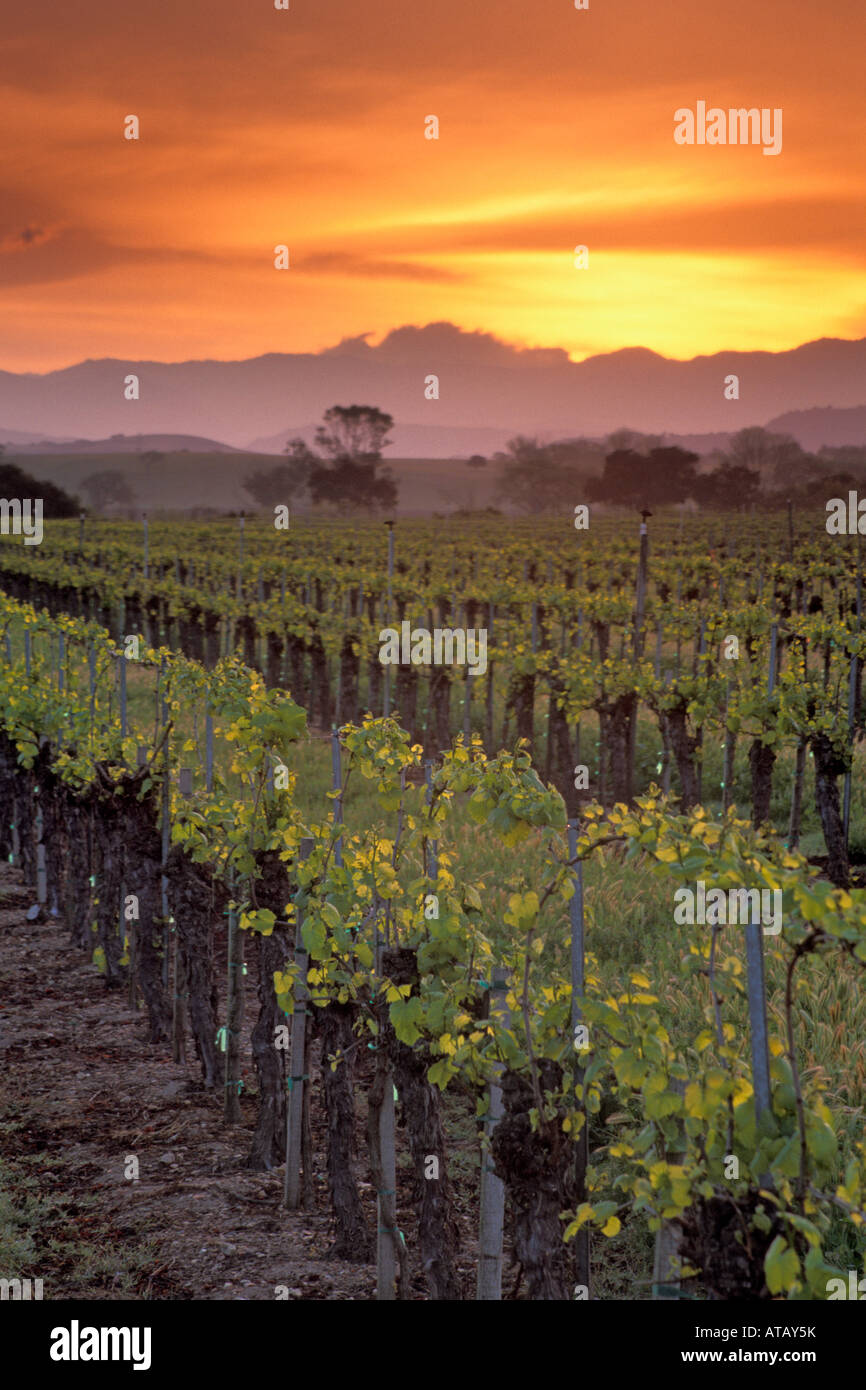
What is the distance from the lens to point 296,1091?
7.48 meters

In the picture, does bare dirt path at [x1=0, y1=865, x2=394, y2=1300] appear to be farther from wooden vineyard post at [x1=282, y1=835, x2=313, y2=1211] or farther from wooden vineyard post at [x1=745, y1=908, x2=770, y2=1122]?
wooden vineyard post at [x1=745, y1=908, x2=770, y2=1122]

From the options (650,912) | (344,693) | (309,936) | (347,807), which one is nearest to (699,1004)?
(650,912)

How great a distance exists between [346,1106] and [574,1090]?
2306mm

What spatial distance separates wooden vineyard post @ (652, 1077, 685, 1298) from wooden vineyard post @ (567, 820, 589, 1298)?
0.49 meters

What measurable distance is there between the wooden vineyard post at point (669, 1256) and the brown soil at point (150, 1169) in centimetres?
186

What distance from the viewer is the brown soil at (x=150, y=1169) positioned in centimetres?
673

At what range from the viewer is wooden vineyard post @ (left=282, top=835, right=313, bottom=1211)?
7430mm

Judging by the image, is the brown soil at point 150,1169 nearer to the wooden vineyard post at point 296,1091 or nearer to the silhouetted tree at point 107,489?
the wooden vineyard post at point 296,1091

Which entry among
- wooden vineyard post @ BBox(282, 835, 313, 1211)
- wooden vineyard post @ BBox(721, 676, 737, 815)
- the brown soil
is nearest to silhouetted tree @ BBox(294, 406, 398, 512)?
wooden vineyard post @ BBox(721, 676, 737, 815)

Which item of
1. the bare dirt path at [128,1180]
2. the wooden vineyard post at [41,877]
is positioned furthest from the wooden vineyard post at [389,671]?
the bare dirt path at [128,1180]

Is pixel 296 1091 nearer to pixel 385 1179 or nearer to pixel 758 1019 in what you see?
pixel 385 1179

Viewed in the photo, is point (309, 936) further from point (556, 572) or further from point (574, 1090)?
point (556, 572)

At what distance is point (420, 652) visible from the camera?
2217cm
